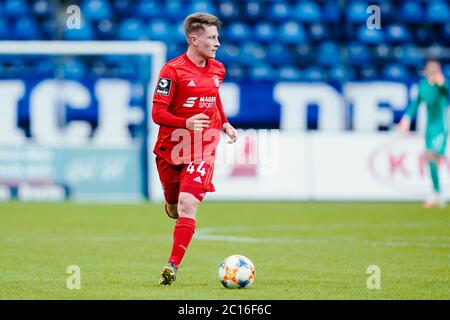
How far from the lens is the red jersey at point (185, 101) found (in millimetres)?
8086

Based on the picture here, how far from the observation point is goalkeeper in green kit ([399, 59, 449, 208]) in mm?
17281

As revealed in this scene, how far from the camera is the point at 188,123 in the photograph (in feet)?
25.7

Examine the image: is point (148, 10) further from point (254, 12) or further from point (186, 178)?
point (186, 178)

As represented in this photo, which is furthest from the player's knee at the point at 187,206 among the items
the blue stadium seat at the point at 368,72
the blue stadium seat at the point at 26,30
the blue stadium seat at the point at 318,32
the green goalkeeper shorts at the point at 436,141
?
the blue stadium seat at the point at 318,32

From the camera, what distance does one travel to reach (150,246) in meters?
11.1

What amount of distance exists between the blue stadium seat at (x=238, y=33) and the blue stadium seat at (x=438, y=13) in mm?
4052

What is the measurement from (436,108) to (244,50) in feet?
18.5

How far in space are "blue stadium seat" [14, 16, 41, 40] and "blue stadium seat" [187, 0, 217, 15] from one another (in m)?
3.28

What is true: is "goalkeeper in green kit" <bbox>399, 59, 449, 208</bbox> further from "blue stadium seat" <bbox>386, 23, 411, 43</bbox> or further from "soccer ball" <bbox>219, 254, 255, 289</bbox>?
"soccer ball" <bbox>219, 254, 255, 289</bbox>

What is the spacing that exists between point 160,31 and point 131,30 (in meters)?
0.63

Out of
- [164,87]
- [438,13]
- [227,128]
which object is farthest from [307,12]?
[164,87]

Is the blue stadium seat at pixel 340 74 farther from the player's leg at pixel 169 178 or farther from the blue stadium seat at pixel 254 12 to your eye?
the player's leg at pixel 169 178
